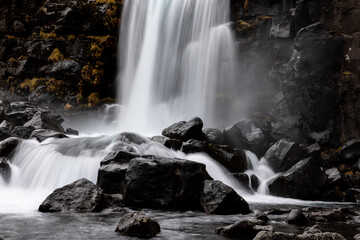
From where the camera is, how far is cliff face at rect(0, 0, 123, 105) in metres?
27.5

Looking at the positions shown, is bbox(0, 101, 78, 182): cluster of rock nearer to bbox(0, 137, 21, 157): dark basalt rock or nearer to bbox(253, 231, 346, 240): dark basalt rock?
bbox(0, 137, 21, 157): dark basalt rock

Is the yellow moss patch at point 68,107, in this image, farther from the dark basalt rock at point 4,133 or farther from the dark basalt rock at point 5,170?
the dark basalt rock at point 5,170

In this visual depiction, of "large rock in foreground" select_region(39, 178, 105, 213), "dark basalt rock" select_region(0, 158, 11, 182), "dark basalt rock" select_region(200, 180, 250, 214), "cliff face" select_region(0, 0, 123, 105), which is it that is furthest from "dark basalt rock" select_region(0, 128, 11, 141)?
"dark basalt rock" select_region(200, 180, 250, 214)

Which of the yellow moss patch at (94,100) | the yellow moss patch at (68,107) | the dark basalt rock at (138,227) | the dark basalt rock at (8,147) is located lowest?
the dark basalt rock at (138,227)

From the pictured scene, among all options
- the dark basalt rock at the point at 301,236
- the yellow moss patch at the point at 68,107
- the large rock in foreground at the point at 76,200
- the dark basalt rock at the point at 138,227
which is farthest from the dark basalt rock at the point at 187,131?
the yellow moss patch at the point at 68,107

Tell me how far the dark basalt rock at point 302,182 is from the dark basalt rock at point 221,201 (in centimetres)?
432

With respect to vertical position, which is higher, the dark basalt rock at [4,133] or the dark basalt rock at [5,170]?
the dark basalt rock at [4,133]

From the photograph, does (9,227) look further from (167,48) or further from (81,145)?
(167,48)

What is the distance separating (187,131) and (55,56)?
17.7m

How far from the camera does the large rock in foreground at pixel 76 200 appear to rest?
801 cm

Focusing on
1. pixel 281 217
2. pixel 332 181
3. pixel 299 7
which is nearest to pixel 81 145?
pixel 281 217

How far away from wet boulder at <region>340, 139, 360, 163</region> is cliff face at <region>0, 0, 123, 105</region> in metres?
17.9

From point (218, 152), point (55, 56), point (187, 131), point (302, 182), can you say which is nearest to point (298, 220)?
point (302, 182)

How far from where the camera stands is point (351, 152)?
1541cm
